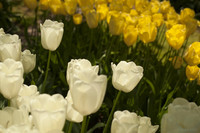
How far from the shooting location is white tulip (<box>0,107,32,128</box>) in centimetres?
89

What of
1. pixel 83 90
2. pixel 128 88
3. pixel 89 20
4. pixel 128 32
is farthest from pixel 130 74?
pixel 89 20

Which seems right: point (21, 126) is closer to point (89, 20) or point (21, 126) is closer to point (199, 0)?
point (89, 20)

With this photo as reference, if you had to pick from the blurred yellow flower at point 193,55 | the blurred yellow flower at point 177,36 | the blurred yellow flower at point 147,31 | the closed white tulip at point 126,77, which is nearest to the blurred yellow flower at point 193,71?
the blurred yellow flower at point 193,55

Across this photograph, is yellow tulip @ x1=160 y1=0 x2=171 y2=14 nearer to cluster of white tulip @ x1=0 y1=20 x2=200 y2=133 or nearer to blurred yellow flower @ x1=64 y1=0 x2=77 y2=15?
blurred yellow flower @ x1=64 y1=0 x2=77 y2=15

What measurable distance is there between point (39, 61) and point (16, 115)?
1.41 m

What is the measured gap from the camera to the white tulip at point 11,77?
1006 mm

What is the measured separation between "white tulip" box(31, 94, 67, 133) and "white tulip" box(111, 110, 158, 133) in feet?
0.69

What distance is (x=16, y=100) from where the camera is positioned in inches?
42.7

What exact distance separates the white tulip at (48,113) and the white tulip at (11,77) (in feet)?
0.67

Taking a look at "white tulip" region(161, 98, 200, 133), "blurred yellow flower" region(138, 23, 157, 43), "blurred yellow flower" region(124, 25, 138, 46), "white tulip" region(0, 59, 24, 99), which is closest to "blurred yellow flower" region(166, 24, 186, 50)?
"blurred yellow flower" region(138, 23, 157, 43)

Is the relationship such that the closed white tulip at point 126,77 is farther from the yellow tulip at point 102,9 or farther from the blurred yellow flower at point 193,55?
the yellow tulip at point 102,9

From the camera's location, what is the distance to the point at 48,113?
796mm

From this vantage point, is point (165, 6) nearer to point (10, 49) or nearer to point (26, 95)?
point (10, 49)

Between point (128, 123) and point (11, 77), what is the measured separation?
0.43m
